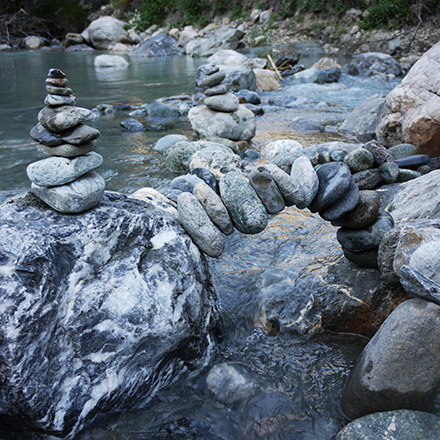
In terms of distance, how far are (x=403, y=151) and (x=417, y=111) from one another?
2.67 ft

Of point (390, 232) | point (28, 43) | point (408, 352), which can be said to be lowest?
point (28, 43)

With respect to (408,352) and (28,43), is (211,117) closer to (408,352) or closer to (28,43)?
(408,352)

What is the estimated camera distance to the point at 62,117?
2.36 metres

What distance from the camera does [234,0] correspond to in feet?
95.7

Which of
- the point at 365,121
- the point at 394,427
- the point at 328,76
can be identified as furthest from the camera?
the point at 328,76

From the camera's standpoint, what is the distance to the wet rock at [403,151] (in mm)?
5906

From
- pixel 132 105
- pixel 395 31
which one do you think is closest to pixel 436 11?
pixel 395 31

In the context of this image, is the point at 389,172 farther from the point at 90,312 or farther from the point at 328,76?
the point at 328,76

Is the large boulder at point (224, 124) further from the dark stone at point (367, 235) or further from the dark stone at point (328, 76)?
the dark stone at point (328, 76)

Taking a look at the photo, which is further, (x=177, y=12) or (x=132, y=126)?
(x=177, y=12)

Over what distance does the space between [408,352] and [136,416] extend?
1.51 m

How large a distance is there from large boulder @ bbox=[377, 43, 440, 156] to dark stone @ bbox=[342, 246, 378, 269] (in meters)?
3.65

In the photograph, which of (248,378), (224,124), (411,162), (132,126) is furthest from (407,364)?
(132,126)

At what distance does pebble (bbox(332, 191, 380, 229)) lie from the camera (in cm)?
309
